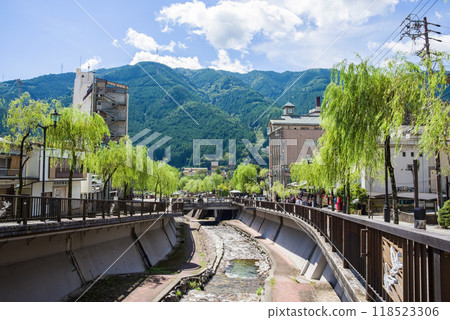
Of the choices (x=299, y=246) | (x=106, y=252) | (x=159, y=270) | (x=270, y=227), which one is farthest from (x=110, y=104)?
(x=106, y=252)

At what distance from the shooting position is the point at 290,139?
292ft

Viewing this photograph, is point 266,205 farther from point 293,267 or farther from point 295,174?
point 293,267

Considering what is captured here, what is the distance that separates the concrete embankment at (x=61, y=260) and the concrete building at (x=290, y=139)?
64187 mm

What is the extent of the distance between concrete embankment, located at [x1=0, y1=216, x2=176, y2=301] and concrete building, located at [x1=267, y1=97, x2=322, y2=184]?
6419 cm

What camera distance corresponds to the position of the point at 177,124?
609 feet

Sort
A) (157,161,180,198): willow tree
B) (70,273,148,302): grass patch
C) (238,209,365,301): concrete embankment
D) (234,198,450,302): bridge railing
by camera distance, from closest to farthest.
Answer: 1. (234,198,450,302): bridge railing
2. (238,209,365,301): concrete embankment
3. (70,273,148,302): grass patch
4. (157,161,180,198): willow tree

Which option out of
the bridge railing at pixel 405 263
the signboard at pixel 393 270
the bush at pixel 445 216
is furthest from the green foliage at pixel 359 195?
the signboard at pixel 393 270

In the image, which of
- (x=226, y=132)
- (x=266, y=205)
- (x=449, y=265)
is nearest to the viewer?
(x=449, y=265)

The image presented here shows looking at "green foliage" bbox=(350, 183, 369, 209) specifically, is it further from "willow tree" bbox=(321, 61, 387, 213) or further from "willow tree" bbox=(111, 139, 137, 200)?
"willow tree" bbox=(111, 139, 137, 200)

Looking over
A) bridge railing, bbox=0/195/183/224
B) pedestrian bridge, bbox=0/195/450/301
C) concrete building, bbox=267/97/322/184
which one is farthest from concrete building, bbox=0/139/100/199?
concrete building, bbox=267/97/322/184

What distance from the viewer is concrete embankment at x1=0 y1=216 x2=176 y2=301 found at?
11.3 metres

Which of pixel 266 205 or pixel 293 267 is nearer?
pixel 293 267
